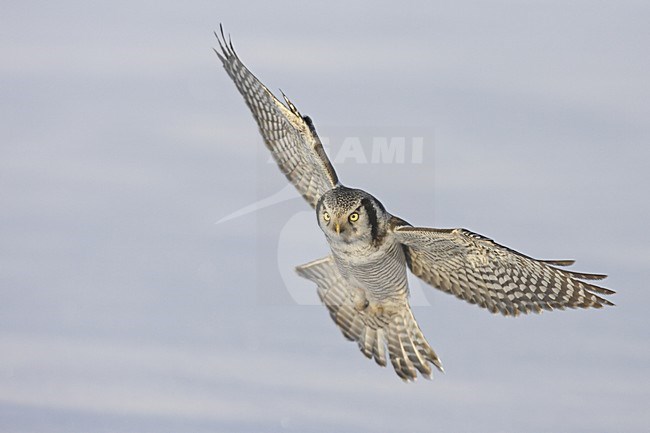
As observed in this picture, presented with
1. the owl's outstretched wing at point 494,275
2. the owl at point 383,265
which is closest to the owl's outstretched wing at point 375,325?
the owl at point 383,265

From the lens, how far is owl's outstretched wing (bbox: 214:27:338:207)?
13.5 m

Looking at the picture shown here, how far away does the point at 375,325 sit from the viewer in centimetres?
1375

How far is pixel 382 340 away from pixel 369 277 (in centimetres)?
120

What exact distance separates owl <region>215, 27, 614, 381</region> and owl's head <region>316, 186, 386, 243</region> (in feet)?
0.04

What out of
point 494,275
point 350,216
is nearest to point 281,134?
point 350,216

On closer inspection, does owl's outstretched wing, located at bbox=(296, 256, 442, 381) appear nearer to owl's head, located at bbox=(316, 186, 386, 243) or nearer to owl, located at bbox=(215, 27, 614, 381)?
owl, located at bbox=(215, 27, 614, 381)

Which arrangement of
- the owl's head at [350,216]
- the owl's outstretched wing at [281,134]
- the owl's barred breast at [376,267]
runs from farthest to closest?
the owl's outstretched wing at [281,134]
the owl's barred breast at [376,267]
the owl's head at [350,216]

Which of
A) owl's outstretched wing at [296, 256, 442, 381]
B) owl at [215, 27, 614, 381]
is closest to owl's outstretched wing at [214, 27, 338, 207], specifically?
owl at [215, 27, 614, 381]

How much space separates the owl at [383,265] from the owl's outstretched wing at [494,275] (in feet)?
0.04

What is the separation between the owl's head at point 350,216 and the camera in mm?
12109

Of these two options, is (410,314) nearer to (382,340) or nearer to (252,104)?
(382,340)

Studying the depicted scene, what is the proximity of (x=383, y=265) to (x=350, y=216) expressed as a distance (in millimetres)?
864

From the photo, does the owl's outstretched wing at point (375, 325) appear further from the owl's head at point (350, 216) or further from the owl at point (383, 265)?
the owl's head at point (350, 216)

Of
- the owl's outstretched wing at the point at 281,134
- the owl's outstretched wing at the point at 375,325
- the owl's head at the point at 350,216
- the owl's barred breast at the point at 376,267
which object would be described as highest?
the owl's outstretched wing at the point at 281,134
